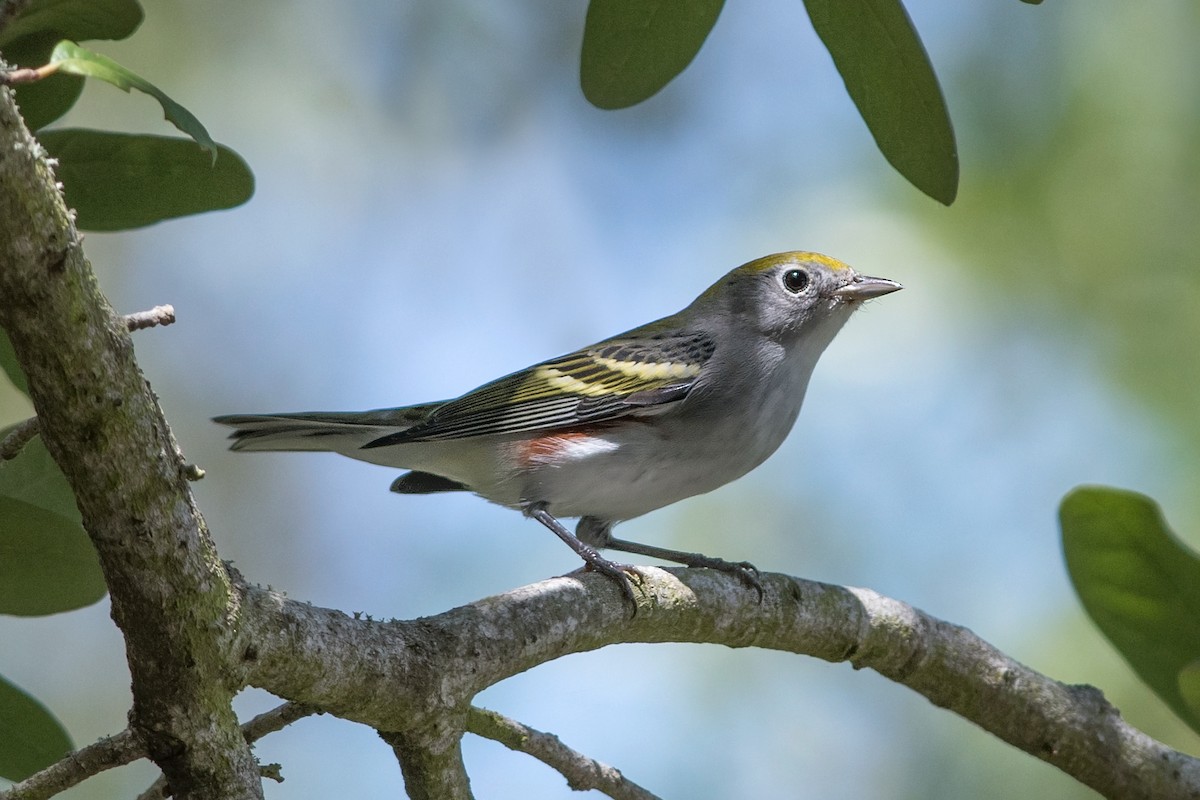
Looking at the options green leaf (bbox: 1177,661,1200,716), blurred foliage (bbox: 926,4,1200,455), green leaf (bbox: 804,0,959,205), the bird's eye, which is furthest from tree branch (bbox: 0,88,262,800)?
blurred foliage (bbox: 926,4,1200,455)

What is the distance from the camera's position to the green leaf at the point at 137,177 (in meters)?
2.41

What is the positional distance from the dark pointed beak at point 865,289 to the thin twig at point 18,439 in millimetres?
3656

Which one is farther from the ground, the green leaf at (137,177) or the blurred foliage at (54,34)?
the blurred foliage at (54,34)

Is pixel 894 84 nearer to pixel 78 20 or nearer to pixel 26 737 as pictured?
pixel 78 20

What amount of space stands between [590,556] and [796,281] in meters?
1.92

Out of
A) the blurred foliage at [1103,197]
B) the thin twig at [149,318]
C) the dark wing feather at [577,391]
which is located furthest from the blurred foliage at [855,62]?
the blurred foliage at [1103,197]

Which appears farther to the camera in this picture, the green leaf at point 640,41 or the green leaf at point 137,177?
the green leaf at point 640,41

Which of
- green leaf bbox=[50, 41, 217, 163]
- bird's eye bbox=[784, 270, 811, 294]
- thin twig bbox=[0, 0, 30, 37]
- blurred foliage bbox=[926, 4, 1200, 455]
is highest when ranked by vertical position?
blurred foliage bbox=[926, 4, 1200, 455]

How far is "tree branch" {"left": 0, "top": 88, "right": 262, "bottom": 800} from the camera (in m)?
1.63

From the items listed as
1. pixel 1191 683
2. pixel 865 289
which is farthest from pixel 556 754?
pixel 865 289

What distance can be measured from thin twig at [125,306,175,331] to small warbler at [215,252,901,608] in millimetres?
2185

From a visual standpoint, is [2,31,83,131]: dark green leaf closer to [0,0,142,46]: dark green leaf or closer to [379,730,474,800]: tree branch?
[0,0,142,46]: dark green leaf

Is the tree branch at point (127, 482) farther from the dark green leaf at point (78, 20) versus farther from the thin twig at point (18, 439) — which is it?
the dark green leaf at point (78, 20)

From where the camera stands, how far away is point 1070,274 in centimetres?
712
